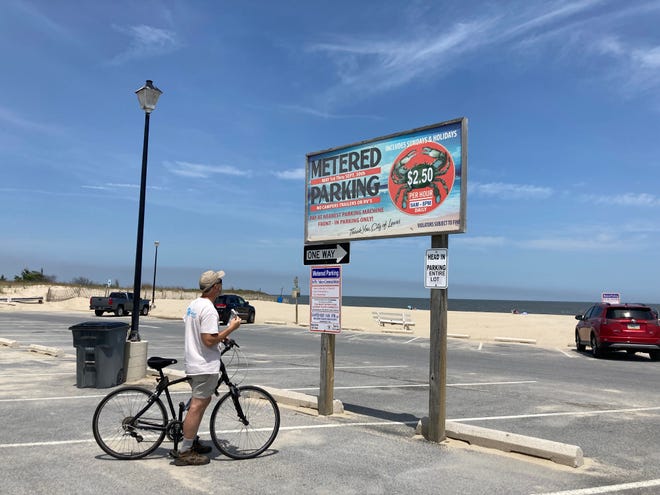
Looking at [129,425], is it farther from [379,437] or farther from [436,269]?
[436,269]

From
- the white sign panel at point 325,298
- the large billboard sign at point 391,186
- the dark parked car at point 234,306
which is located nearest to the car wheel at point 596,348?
the white sign panel at point 325,298

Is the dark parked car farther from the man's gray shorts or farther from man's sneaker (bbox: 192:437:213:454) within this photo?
the man's gray shorts

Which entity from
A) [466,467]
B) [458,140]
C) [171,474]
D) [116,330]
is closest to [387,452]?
[466,467]

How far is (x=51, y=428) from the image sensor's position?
22.8 ft

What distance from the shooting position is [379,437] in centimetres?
691

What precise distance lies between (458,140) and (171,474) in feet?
16.0

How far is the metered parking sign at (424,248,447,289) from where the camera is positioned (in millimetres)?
6867

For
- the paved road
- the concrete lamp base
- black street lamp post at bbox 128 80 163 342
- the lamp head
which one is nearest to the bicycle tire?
the paved road

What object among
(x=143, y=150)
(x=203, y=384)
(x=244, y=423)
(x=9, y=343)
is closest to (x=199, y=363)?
(x=203, y=384)

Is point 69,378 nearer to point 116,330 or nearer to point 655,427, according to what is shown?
point 116,330

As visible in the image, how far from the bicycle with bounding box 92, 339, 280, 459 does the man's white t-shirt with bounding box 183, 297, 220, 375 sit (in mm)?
174

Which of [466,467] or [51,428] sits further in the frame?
[51,428]

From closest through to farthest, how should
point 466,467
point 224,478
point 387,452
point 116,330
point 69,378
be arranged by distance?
point 224,478, point 466,467, point 387,452, point 116,330, point 69,378

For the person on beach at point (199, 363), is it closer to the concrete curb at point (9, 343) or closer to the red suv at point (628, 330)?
the concrete curb at point (9, 343)
